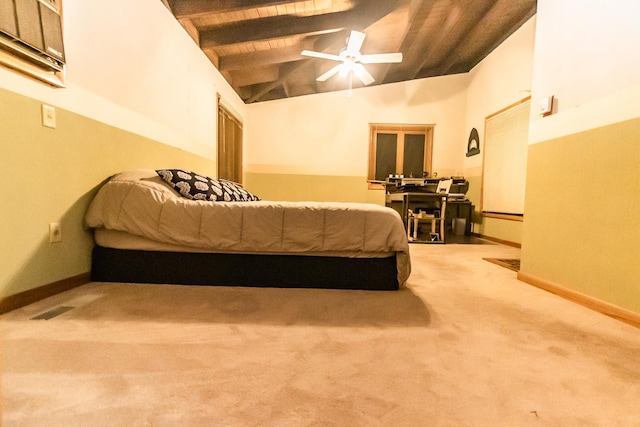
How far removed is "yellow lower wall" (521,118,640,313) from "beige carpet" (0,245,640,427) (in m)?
0.22

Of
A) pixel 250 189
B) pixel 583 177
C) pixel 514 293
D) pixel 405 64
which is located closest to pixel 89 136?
pixel 514 293

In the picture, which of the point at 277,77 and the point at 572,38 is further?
the point at 277,77

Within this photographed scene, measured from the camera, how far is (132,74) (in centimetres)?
227

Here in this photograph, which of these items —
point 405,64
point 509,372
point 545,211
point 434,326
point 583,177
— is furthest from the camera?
point 405,64

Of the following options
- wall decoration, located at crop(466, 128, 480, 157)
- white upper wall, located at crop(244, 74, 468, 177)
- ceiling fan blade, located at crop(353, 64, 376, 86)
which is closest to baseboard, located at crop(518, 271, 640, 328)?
ceiling fan blade, located at crop(353, 64, 376, 86)

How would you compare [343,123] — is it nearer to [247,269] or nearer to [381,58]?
[381,58]

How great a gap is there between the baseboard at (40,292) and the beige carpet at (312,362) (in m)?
0.06

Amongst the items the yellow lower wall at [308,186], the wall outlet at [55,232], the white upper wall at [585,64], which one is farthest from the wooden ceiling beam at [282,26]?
the wall outlet at [55,232]

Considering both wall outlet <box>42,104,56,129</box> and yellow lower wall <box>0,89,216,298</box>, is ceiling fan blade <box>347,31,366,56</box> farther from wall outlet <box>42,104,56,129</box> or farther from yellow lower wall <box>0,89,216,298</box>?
wall outlet <box>42,104,56,129</box>

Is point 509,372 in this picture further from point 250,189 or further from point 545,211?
point 250,189

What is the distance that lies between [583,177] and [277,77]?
13.8 feet

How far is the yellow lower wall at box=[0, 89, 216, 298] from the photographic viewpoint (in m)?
1.45

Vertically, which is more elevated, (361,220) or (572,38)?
(572,38)

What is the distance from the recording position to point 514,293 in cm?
195
